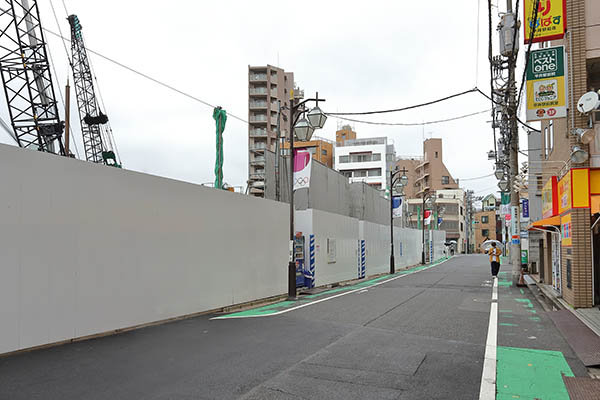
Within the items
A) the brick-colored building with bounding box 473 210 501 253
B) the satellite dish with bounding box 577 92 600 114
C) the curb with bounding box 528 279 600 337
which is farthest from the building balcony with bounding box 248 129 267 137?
the satellite dish with bounding box 577 92 600 114

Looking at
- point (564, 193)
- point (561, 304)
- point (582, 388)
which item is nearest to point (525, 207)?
point (564, 193)

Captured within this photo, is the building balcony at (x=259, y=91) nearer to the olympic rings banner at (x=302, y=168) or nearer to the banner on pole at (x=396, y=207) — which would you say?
the banner on pole at (x=396, y=207)

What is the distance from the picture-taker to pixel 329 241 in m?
22.3

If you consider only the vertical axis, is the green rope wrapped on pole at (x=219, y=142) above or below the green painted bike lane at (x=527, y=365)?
above

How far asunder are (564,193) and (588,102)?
10.6ft

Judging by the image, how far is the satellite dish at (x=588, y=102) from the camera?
11.5 m

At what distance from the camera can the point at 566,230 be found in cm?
1359

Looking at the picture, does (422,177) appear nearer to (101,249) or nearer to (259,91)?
(259,91)

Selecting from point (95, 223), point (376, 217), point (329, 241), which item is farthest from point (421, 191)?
point (95, 223)

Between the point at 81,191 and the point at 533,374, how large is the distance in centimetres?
810

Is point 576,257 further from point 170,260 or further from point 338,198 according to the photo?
point 338,198

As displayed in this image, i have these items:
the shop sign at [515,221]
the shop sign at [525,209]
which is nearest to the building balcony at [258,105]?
the shop sign at [525,209]

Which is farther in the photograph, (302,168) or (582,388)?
(302,168)

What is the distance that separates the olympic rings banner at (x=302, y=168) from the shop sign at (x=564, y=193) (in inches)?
322
